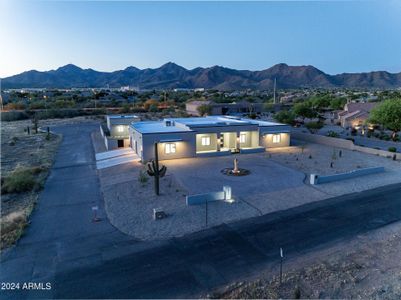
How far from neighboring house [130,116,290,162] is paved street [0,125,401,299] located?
10.3m

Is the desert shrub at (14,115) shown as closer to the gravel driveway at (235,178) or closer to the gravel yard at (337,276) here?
the gravel driveway at (235,178)

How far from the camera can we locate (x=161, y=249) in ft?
38.3

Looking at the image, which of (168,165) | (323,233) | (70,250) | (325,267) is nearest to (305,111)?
(168,165)

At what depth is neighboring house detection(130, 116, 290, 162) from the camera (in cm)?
2667

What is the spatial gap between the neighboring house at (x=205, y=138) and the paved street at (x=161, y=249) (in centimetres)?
1034

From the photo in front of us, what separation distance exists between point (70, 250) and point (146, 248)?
3.20 m

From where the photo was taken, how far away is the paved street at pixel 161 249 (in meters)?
9.59

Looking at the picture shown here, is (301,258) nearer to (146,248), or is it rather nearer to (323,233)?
(323,233)

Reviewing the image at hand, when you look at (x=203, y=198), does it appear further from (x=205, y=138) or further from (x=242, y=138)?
(x=242, y=138)

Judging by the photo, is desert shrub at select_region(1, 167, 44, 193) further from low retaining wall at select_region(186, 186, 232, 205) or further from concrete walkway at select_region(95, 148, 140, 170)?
low retaining wall at select_region(186, 186, 232, 205)

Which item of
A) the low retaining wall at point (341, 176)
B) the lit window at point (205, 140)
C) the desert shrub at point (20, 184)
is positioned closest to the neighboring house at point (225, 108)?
the lit window at point (205, 140)

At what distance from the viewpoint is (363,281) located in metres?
9.61

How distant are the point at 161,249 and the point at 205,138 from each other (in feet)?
61.0

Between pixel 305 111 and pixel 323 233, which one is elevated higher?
pixel 305 111
